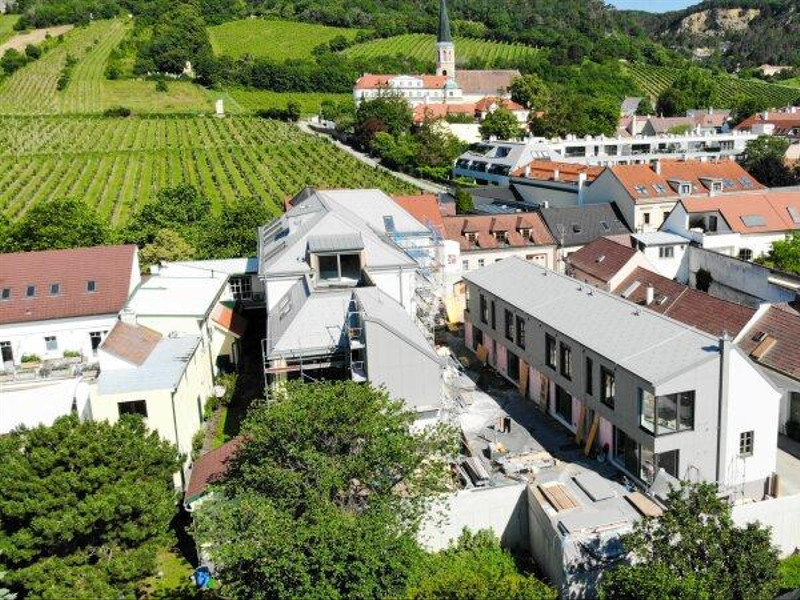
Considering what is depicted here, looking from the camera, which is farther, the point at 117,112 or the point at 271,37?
the point at 271,37

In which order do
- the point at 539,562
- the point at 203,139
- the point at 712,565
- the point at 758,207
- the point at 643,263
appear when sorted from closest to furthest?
1. the point at 712,565
2. the point at 539,562
3. the point at 643,263
4. the point at 758,207
5. the point at 203,139

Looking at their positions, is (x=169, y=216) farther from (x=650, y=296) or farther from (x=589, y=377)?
(x=589, y=377)

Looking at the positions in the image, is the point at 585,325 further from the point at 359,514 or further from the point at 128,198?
the point at 128,198

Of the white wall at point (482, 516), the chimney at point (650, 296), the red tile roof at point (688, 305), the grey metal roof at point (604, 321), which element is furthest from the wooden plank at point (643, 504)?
the chimney at point (650, 296)

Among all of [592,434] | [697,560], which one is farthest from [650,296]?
[697,560]

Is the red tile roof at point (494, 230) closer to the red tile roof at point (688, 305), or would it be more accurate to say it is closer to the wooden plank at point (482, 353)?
the red tile roof at point (688, 305)

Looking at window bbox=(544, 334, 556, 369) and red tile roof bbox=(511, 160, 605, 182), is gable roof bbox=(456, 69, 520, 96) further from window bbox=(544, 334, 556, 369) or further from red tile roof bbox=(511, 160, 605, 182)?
window bbox=(544, 334, 556, 369)

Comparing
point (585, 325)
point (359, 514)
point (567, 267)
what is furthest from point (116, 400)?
point (567, 267)
